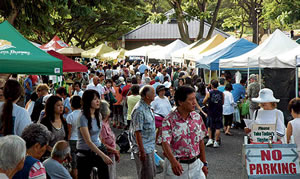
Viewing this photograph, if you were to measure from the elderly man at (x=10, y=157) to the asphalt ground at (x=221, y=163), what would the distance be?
5272 millimetres

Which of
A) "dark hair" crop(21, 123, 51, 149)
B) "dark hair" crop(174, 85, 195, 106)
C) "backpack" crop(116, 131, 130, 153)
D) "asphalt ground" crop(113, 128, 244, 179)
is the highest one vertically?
"dark hair" crop(174, 85, 195, 106)

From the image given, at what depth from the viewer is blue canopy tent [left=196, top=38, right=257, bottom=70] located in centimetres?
1794

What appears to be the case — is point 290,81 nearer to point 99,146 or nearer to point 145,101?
point 145,101

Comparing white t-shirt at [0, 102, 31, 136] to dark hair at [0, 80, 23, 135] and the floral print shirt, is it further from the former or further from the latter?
the floral print shirt

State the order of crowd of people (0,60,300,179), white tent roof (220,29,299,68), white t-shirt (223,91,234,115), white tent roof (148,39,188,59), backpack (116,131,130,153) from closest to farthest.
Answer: crowd of people (0,60,300,179) → backpack (116,131,130,153) → white t-shirt (223,91,234,115) → white tent roof (220,29,299,68) → white tent roof (148,39,188,59)

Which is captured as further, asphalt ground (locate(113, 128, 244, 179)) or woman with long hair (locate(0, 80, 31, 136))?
asphalt ground (locate(113, 128, 244, 179))

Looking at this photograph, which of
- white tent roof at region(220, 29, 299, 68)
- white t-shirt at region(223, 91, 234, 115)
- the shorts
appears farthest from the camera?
white tent roof at region(220, 29, 299, 68)

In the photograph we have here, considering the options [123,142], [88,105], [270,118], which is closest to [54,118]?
[88,105]

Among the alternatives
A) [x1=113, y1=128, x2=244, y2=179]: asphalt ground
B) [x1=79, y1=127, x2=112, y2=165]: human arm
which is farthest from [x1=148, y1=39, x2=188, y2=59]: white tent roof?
[x1=79, y1=127, x2=112, y2=165]: human arm

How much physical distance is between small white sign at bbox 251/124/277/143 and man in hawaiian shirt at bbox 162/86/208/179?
1.68 m

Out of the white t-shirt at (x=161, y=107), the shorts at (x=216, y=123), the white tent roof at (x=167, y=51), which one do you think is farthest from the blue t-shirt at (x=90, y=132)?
the white tent roof at (x=167, y=51)

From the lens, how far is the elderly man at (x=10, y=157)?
331cm

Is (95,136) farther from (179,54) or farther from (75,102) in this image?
(179,54)

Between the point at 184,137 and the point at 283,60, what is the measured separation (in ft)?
28.6
